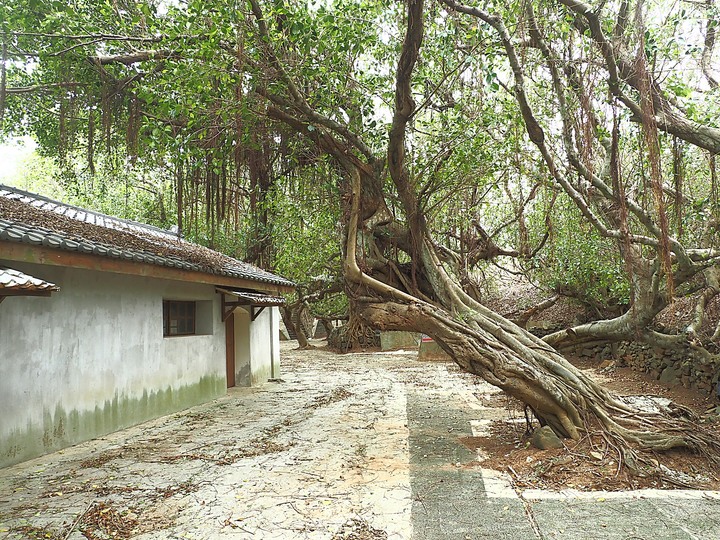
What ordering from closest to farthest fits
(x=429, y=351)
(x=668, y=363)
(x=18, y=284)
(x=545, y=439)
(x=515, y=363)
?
(x=18, y=284)
(x=545, y=439)
(x=515, y=363)
(x=668, y=363)
(x=429, y=351)

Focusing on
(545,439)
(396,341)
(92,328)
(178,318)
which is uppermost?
(178,318)

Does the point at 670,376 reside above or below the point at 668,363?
below

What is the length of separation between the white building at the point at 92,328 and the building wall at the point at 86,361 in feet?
0.04

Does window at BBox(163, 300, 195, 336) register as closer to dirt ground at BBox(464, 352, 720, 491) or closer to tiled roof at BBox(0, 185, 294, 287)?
tiled roof at BBox(0, 185, 294, 287)

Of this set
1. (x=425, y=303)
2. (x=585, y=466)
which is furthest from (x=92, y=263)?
(x=585, y=466)

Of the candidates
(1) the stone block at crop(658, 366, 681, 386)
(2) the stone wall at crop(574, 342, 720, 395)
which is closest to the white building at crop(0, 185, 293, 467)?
(2) the stone wall at crop(574, 342, 720, 395)

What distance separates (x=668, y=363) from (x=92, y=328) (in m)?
10.5

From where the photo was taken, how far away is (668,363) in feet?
33.7

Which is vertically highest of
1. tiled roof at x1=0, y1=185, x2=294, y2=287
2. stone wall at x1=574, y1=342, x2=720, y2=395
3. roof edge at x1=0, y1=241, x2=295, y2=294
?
tiled roof at x1=0, y1=185, x2=294, y2=287

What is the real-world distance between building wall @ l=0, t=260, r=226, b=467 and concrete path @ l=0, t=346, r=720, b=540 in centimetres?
34

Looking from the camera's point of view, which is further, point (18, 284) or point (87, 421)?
point (87, 421)

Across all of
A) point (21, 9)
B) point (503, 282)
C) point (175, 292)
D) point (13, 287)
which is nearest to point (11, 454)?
point (13, 287)

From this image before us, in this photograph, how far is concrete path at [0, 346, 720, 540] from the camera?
3.74 metres

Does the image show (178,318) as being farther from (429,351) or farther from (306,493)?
(429,351)
